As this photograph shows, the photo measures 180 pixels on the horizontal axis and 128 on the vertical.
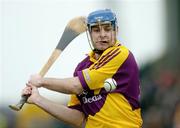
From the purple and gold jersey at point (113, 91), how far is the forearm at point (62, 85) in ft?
0.29

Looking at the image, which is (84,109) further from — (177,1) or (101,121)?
(177,1)

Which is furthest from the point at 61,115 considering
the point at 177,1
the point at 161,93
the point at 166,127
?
the point at 177,1

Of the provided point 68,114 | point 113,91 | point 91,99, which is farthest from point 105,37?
point 68,114

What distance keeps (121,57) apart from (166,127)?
189 inches

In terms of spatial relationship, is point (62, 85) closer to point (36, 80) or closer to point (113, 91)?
point (36, 80)

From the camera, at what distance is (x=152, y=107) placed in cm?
1936

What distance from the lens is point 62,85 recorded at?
13039 millimetres

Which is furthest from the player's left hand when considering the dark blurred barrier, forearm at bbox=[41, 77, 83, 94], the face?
the dark blurred barrier

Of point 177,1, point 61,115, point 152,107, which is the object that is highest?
point 61,115

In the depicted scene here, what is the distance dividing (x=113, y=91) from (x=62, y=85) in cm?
59

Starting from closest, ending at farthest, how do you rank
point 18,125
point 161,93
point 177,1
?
point 161,93 < point 18,125 < point 177,1

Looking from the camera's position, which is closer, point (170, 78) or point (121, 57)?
point (121, 57)

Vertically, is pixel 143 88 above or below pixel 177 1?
above

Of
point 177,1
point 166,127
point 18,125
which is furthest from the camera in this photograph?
point 177,1
